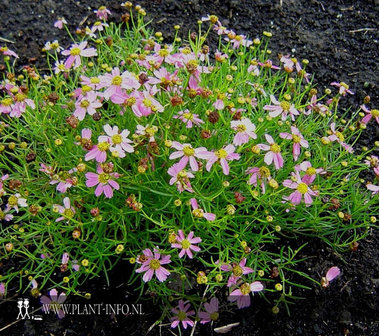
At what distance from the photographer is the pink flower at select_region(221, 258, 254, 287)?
166 centimetres

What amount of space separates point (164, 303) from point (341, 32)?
95.2 inches

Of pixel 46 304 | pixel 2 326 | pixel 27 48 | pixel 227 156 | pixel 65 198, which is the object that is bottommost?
pixel 2 326

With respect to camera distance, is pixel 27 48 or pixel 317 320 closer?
pixel 317 320

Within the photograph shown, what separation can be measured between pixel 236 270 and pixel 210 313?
331mm

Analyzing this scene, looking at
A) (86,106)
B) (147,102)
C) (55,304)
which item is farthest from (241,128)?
(55,304)

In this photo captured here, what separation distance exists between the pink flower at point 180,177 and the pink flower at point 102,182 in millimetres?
198

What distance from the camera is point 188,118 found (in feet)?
5.51

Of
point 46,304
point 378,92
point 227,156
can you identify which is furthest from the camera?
point 378,92

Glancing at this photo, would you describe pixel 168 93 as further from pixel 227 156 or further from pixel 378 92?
pixel 378 92

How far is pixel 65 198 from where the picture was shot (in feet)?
5.43

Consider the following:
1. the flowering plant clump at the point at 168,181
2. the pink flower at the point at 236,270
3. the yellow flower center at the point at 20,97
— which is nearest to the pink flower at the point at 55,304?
the flowering plant clump at the point at 168,181

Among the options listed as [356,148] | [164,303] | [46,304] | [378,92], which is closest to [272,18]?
[378,92]

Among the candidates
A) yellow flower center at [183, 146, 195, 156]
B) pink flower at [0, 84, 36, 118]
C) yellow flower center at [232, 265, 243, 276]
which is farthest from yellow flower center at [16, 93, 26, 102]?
yellow flower center at [232, 265, 243, 276]

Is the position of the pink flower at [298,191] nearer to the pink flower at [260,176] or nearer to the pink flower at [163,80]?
the pink flower at [260,176]
